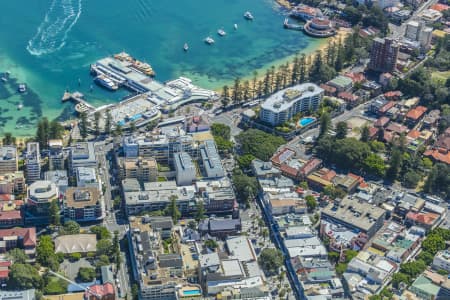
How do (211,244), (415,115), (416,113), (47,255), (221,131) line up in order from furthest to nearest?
(416,113), (415,115), (221,131), (211,244), (47,255)

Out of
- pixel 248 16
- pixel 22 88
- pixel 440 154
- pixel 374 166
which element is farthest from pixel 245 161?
pixel 248 16

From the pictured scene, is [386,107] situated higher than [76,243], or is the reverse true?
[76,243]

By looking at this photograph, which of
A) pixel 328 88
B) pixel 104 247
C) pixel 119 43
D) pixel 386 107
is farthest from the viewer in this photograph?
pixel 119 43

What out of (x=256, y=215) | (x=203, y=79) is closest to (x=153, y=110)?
(x=203, y=79)

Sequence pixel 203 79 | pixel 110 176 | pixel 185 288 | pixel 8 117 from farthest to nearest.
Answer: pixel 203 79
pixel 8 117
pixel 110 176
pixel 185 288

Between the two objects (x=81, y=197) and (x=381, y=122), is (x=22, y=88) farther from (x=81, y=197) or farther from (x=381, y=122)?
(x=381, y=122)

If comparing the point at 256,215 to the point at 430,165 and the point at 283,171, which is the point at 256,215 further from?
the point at 430,165

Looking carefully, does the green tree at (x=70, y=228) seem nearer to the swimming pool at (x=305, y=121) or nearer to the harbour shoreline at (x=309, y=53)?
the swimming pool at (x=305, y=121)
